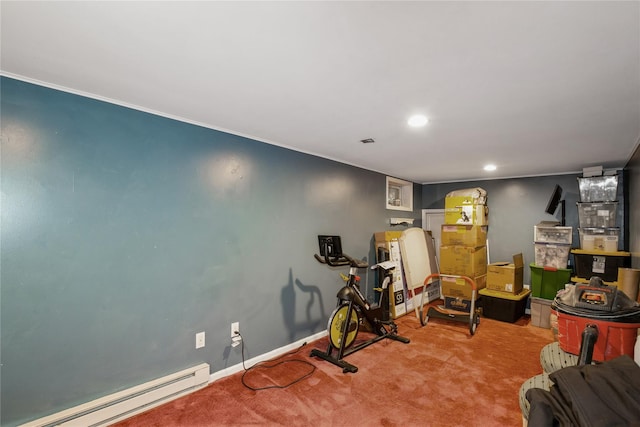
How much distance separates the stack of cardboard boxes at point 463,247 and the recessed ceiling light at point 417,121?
2.69 metres

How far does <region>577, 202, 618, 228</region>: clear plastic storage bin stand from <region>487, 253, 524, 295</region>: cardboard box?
3.25 ft

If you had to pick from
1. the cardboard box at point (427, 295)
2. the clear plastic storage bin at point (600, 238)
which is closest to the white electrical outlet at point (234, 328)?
the cardboard box at point (427, 295)

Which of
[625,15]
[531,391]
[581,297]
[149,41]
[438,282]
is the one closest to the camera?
[531,391]

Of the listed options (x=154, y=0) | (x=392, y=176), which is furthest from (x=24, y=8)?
(x=392, y=176)

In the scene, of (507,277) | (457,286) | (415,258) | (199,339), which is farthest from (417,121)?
(507,277)

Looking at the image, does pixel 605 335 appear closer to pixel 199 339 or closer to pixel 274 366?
pixel 274 366

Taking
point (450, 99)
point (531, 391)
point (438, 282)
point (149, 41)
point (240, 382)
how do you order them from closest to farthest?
point (531, 391)
point (149, 41)
point (450, 99)
point (240, 382)
point (438, 282)

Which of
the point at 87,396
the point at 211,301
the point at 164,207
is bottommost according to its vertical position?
the point at 87,396

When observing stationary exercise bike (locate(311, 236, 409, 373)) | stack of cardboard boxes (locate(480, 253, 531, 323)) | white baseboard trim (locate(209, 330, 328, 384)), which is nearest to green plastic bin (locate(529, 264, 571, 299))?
stack of cardboard boxes (locate(480, 253, 531, 323))

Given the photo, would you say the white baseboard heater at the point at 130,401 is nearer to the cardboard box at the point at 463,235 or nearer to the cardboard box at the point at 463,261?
the cardboard box at the point at 463,261

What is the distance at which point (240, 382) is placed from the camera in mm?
2650

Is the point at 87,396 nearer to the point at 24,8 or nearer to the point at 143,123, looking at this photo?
the point at 143,123

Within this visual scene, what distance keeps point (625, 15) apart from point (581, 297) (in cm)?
141

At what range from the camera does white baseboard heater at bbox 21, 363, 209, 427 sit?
191cm
